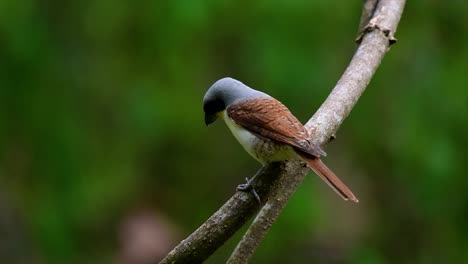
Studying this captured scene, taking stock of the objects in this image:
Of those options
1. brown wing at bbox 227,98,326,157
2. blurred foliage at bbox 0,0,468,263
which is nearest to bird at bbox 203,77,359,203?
brown wing at bbox 227,98,326,157

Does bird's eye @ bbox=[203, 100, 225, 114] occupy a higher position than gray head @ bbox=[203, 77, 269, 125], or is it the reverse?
gray head @ bbox=[203, 77, 269, 125]

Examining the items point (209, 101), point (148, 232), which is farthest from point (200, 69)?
point (209, 101)

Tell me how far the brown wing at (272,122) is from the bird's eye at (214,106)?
0.04m

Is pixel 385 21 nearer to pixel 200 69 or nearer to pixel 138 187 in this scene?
pixel 200 69

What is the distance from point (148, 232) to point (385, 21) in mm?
3097

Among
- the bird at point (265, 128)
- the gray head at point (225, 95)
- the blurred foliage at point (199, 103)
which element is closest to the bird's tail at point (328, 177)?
the bird at point (265, 128)

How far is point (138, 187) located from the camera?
6137 mm

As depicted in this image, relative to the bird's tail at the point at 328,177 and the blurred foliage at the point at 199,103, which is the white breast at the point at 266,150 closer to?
the bird's tail at the point at 328,177

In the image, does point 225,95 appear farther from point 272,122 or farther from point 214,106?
point 272,122

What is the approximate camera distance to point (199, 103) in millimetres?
5480

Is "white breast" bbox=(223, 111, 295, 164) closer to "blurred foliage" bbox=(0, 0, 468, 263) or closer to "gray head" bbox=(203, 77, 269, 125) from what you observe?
"gray head" bbox=(203, 77, 269, 125)

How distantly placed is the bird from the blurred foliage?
165 cm

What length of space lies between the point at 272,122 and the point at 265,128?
0.11 ft

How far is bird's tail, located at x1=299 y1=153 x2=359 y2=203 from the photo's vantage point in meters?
3.01
